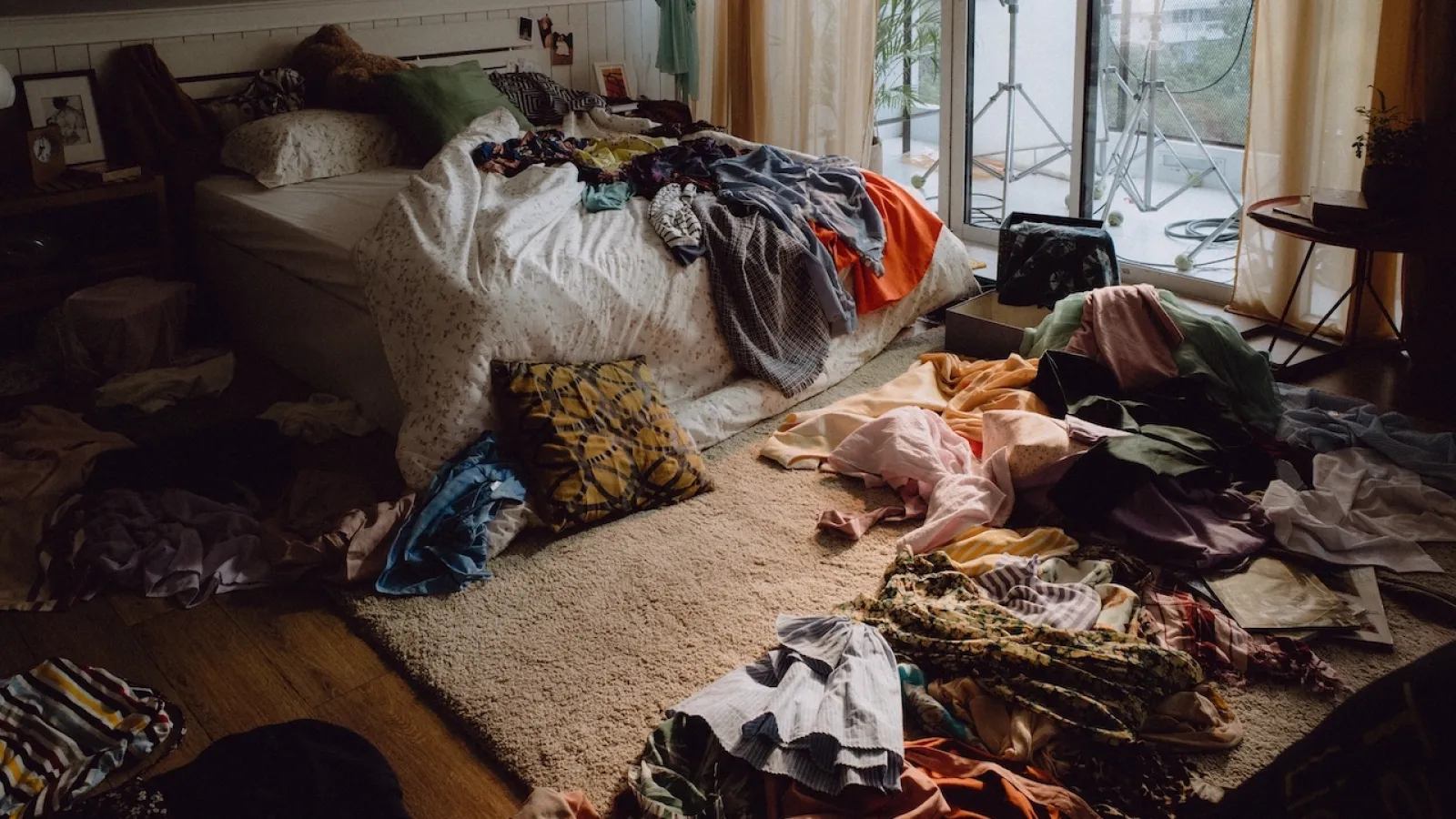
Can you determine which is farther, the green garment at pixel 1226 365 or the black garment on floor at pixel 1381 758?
the green garment at pixel 1226 365

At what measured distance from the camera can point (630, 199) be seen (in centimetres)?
310

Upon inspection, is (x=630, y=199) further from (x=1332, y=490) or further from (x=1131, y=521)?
(x=1332, y=490)

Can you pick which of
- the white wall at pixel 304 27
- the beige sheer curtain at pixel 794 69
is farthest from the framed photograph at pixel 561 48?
the beige sheer curtain at pixel 794 69

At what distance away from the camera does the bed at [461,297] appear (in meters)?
2.51

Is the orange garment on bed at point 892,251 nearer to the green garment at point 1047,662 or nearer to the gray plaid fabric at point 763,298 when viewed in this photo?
the gray plaid fabric at point 763,298

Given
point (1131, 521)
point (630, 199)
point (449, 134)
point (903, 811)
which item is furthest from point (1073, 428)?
point (449, 134)

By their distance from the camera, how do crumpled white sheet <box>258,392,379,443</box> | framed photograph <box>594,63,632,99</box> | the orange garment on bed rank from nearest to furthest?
crumpled white sheet <box>258,392,379,443</box> < the orange garment on bed < framed photograph <box>594,63,632,99</box>

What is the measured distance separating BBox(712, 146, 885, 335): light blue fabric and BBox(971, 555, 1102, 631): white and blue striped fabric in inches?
45.5

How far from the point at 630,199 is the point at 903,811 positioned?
1.96 m

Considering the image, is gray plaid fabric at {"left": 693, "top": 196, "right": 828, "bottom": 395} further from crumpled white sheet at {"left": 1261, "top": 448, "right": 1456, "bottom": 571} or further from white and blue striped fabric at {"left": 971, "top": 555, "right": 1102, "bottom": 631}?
crumpled white sheet at {"left": 1261, "top": 448, "right": 1456, "bottom": 571}

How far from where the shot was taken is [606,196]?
304cm

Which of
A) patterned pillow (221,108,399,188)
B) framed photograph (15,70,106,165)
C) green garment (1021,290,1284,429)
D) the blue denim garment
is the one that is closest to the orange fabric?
the blue denim garment

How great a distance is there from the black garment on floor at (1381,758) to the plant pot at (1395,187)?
2.48 meters

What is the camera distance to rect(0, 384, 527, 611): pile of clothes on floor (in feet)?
7.46
